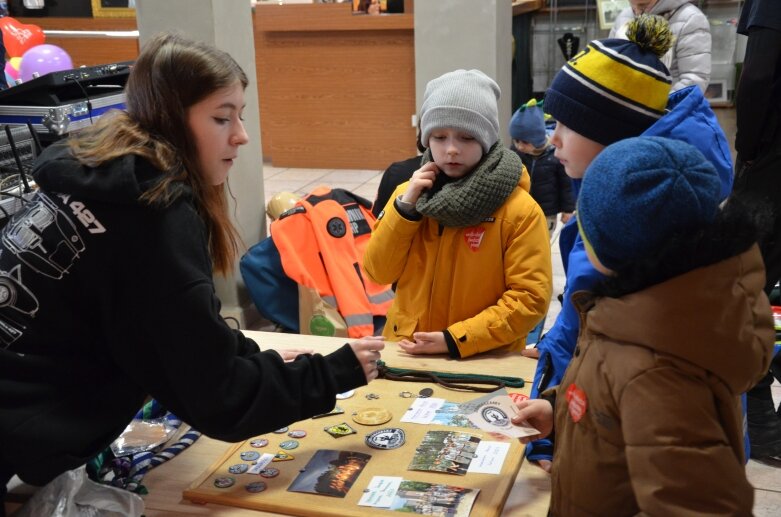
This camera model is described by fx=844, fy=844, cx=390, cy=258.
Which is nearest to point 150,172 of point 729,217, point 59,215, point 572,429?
point 59,215

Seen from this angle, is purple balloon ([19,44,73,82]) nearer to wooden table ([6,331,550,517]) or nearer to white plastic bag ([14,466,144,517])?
wooden table ([6,331,550,517])

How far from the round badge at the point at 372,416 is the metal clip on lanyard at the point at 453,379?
0.17 metres

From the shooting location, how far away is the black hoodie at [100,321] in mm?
1331

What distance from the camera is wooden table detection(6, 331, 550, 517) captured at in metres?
1.43

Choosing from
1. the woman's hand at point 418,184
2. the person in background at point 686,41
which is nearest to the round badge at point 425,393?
the woman's hand at point 418,184

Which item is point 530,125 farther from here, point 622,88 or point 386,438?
point 386,438

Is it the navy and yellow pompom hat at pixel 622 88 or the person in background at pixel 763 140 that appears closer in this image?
the navy and yellow pompom hat at pixel 622 88

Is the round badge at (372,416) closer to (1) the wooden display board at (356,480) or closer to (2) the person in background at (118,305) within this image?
(1) the wooden display board at (356,480)

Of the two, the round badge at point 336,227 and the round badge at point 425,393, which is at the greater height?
the round badge at point 425,393

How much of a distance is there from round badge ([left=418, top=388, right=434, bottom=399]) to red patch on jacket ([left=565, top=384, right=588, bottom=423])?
0.58 metres

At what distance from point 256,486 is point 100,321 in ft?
1.30

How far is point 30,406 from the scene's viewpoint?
1.34m

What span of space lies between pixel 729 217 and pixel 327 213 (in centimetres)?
280

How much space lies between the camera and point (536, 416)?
1.50m
